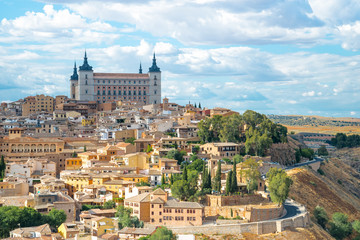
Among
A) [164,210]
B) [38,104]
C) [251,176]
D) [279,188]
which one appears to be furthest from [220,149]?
[38,104]

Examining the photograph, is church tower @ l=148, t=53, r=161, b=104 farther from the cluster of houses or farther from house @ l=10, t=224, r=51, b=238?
house @ l=10, t=224, r=51, b=238

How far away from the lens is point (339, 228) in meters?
73.9

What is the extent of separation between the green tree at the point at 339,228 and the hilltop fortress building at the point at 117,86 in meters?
90.9

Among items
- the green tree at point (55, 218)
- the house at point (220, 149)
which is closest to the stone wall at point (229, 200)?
the green tree at point (55, 218)

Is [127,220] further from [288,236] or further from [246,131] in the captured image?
[246,131]

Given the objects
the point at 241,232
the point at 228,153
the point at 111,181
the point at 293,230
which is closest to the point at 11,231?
the point at 111,181

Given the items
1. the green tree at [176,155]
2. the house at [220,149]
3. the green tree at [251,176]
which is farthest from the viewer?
the house at [220,149]

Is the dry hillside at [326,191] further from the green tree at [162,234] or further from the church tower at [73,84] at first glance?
the church tower at [73,84]

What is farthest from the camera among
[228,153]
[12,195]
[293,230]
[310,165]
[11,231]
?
[310,165]

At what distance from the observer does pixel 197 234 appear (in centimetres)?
6056

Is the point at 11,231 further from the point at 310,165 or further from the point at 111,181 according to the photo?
the point at 310,165

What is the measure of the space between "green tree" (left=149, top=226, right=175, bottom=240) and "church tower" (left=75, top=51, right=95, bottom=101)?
10069cm

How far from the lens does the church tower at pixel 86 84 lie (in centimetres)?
15662

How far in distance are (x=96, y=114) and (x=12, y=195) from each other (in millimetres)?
61932
